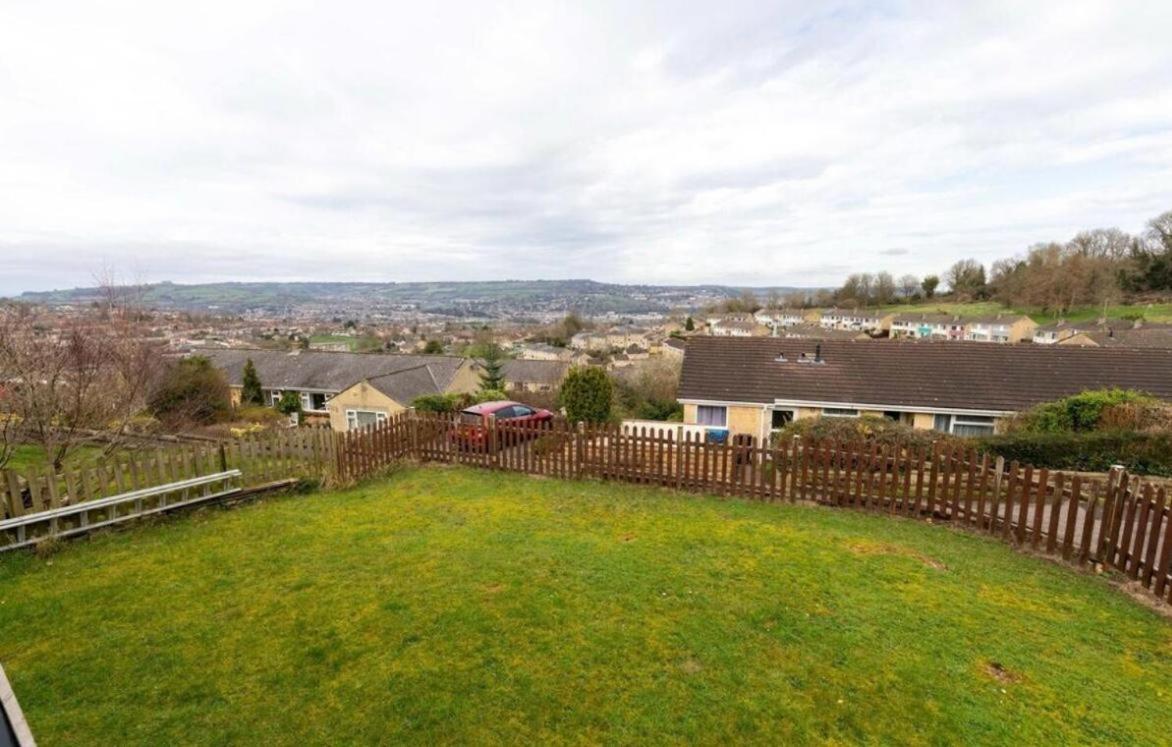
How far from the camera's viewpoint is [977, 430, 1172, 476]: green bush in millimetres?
12328

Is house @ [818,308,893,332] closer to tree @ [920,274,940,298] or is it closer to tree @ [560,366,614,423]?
tree @ [920,274,940,298]

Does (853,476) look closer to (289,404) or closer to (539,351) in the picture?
(289,404)

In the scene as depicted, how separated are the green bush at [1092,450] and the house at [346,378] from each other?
91.7ft

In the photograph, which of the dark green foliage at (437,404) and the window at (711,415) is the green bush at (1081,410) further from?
the dark green foliage at (437,404)

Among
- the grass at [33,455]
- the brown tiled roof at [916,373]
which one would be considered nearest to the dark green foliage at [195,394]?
the grass at [33,455]

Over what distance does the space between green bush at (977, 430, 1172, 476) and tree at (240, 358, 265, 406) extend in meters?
44.9

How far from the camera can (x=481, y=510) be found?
881 centimetres

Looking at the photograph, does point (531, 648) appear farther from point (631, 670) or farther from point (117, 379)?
point (117, 379)

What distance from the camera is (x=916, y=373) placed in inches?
817

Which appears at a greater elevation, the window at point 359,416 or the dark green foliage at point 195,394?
the dark green foliage at point 195,394

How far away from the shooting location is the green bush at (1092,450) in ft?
40.4

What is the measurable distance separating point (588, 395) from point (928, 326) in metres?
87.8

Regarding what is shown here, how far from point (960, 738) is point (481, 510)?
260 inches

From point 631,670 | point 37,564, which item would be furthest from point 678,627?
point 37,564
